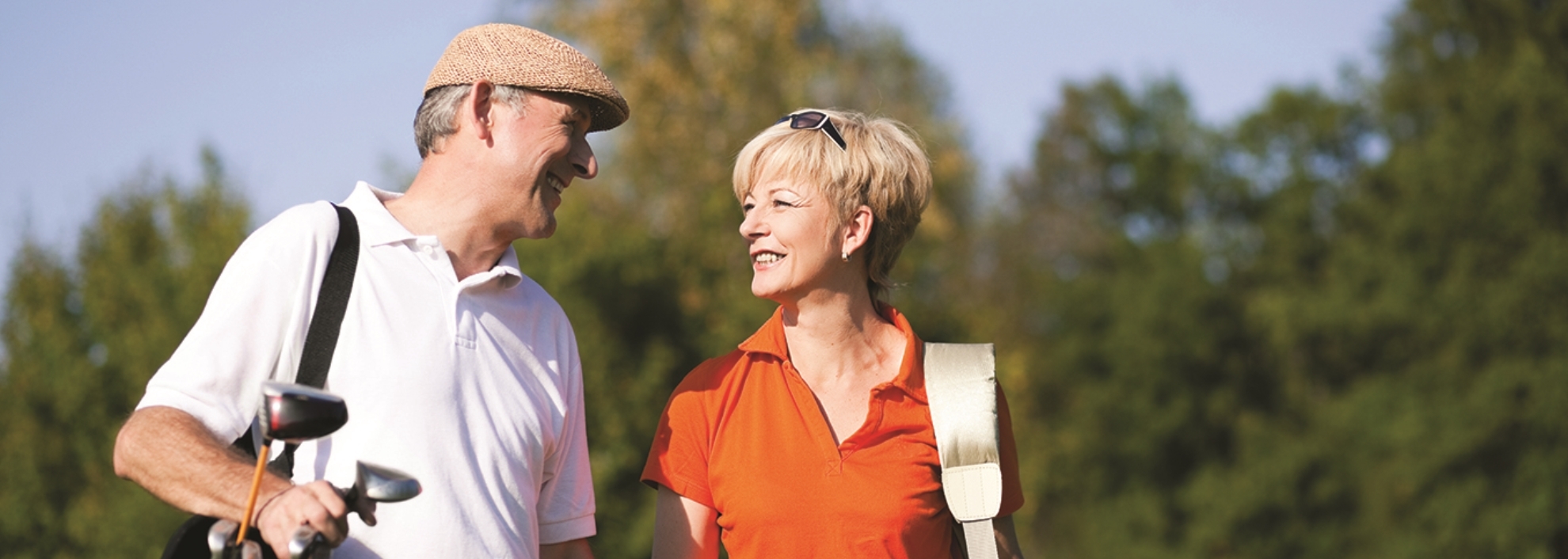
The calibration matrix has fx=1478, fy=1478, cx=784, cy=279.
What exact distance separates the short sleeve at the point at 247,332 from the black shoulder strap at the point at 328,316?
2 centimetres

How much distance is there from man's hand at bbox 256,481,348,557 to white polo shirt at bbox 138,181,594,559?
1.10 feet

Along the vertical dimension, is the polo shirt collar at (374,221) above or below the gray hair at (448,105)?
below

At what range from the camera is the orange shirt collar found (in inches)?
165

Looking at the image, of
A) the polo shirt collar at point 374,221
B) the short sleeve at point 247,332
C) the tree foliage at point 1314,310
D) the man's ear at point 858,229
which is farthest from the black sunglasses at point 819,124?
the tree foliage at point 1314,310

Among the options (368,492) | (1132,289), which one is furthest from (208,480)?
(1132,289)

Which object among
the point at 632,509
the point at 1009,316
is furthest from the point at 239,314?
the point at 1009,316

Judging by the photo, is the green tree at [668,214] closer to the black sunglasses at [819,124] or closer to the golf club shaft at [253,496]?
the black sunglasses at [819,124]

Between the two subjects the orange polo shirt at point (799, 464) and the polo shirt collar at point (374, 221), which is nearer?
the polo shirt collar at point (374, 221)

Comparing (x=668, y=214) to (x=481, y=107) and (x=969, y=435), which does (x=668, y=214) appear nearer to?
(x=969, y=435)

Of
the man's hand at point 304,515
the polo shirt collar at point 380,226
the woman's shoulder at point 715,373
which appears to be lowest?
the man's hand at point 304,515

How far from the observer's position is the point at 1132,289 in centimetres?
4075

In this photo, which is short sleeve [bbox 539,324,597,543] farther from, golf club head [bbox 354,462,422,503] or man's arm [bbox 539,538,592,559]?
golf club head [bbox 354,462,422,503]

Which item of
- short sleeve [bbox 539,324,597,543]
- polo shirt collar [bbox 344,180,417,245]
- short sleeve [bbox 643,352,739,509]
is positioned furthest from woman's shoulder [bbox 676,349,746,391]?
polo shirt collar [bbox 344,180,417,245]

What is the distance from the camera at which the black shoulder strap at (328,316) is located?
3.19m
